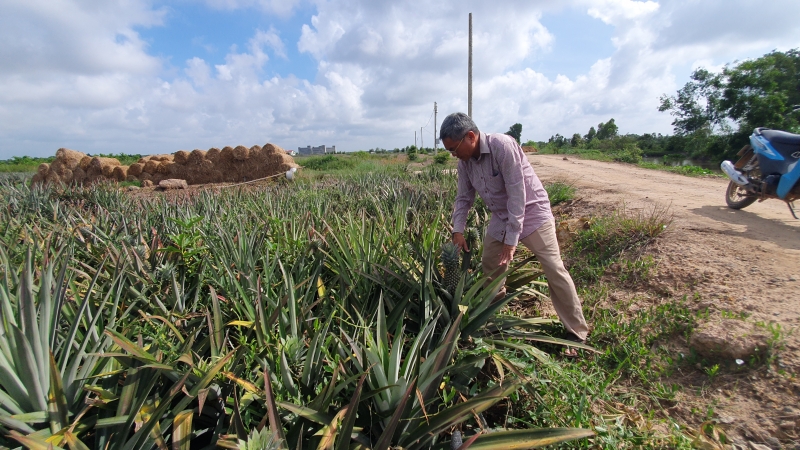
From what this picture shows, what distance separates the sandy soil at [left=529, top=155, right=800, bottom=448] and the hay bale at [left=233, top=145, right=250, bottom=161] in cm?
1490

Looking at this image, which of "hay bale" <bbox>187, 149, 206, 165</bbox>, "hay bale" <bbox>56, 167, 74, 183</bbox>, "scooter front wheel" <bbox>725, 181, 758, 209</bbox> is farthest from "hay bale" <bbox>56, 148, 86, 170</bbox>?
"scooter front wheel" <bbox>725, 181, 758, 209</bbox>

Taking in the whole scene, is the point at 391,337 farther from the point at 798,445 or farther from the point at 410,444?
the point at 798,445

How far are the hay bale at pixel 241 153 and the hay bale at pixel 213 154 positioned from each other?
0.83 metres

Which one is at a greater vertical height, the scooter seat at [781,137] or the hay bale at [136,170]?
the scooter seat at [781,137]

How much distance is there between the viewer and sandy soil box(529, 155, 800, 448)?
6.06ft

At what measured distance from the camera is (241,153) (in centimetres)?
1605

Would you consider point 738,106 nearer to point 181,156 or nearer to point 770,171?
point 770,171

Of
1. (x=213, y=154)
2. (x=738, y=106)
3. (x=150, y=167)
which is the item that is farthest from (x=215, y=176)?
(x=738, y=106)

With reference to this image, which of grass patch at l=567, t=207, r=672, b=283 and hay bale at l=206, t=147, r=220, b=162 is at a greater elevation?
hay bale at l=206, t=147, r=220, b=162

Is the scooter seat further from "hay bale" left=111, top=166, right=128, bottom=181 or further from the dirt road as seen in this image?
"hay bale" left=111, top=166, right=128, bottom=181

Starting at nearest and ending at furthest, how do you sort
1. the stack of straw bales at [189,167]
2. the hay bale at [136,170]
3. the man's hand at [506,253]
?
the man's hand at [506,253]
the stack of straw bales at [189,167]
the hay bale at [136,170]

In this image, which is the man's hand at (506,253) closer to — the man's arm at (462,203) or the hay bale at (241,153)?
the man's arm at (462,203)

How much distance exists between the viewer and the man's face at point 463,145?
229 centimetres

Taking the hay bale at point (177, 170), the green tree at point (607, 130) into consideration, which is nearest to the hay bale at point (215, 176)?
the hay bale at point (177, 170)
